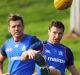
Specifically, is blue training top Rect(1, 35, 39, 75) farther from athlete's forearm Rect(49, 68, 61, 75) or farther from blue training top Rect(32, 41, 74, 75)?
athlete's forearm Rect(49, 68, 61, 75)

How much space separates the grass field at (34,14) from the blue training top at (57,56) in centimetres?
1601

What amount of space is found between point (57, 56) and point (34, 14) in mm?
23091

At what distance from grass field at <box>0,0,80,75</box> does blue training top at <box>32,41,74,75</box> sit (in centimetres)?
1601

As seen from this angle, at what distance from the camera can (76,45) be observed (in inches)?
881

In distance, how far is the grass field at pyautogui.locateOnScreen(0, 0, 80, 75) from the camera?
90.0 feet

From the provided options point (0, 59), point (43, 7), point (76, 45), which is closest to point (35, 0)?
point (43, 7)

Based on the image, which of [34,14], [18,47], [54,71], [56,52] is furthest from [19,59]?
[34,14]

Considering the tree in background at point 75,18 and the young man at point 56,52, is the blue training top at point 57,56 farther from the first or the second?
the tree in background at point 75,18

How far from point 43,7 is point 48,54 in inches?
951

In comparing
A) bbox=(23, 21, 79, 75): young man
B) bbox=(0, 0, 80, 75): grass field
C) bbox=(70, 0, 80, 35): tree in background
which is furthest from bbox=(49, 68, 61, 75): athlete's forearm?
bbox=(0, 0, 80, 75): grass field

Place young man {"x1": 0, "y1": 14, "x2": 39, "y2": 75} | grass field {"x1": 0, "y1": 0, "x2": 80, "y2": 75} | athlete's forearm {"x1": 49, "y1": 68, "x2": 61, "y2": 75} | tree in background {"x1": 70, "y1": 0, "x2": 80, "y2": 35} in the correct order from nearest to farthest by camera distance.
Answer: athlete's forearm {"x1": 49, "y1": 68, "x2": 61, "y2": 75}
young man {"x1": 0, "y1": 14, "x2": 39, "y2": 75}
tree in background {"x1": 70, "y1": 0, "x2": 80, "y2": 35}
grass field {"x1": 0, "y1": 0, "x2": 80, "y2": 75}

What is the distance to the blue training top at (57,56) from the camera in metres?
8.83

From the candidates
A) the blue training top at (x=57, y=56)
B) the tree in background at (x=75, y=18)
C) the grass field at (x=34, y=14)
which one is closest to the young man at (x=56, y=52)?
the blue training top at (x=57, y=56)

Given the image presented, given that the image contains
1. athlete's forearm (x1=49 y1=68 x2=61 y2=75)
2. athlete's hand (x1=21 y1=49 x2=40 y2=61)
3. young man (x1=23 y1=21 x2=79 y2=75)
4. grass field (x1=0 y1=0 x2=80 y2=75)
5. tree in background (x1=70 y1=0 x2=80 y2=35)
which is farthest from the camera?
grass field (x1=0 y1=0 x2=80 y2=75)
